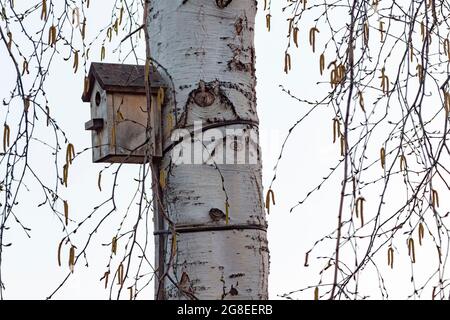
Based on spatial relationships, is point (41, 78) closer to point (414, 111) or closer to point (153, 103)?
point (153, 103)

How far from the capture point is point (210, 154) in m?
2.63

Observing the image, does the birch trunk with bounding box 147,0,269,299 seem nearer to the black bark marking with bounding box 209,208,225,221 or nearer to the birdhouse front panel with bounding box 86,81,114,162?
the black bark marking with bounding box 209,208,225,221

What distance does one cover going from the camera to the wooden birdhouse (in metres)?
2.84

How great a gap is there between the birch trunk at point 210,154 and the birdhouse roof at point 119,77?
12 centimetres

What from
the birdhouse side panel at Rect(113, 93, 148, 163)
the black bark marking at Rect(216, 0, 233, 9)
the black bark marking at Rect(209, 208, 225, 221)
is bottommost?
the black bark marking at Rect(209, 208, 225, 221)

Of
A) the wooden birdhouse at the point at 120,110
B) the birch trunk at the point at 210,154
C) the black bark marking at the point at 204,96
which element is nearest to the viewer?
the birch trunk at the point at 210,154

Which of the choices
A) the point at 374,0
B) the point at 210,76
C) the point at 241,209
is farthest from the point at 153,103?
the point at 374,0

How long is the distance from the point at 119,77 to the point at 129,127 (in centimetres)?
15

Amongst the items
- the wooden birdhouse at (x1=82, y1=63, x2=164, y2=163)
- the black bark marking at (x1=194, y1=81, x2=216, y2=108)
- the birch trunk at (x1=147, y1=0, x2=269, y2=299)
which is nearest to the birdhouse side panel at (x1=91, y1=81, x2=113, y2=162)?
the wooden birdhouse at (x1=82, y1=63, x2=164, y2=163)

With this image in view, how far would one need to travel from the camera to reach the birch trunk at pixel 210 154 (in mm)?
2555

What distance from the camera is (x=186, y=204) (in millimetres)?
2588
